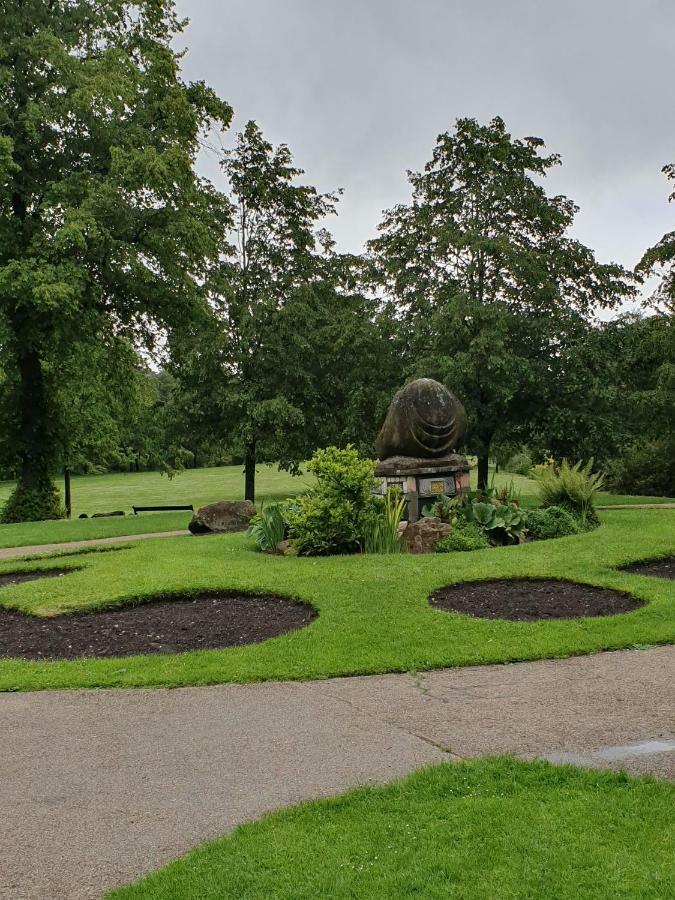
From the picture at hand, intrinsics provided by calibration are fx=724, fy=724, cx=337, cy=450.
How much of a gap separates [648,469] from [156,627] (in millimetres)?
27663

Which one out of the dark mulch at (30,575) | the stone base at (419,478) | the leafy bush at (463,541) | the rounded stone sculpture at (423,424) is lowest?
the dark mulch at (30,575)

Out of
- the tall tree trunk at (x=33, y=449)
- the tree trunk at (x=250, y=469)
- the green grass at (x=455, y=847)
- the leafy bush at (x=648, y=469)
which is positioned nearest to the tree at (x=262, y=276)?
the tree trunk at (x=250, y=469)

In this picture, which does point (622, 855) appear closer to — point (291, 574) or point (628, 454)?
point (291, 574)

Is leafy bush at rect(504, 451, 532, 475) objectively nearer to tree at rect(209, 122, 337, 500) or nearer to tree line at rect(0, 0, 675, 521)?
tree line at rect(0, 0, 675, 521)

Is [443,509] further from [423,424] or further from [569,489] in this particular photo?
[569,489]

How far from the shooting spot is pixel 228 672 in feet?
19.3

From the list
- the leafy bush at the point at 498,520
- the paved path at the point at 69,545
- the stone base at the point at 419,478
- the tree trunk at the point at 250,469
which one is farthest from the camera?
the tree trunk at the point at 250,469

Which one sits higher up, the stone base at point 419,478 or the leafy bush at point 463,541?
the stone base at point 419,478

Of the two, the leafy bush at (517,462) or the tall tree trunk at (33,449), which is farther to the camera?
the leafy bush at (517,462)

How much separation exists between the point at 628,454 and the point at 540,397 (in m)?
10.6

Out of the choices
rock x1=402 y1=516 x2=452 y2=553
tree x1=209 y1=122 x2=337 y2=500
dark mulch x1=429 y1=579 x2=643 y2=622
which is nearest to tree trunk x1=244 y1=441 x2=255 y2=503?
tree x1=209 y1=122 x2=337 y2=500

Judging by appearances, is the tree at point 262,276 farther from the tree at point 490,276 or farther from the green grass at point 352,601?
the green grass at point 352,601

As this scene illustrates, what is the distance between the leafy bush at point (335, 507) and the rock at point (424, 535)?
25.7 inches

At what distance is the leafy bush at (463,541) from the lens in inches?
452
